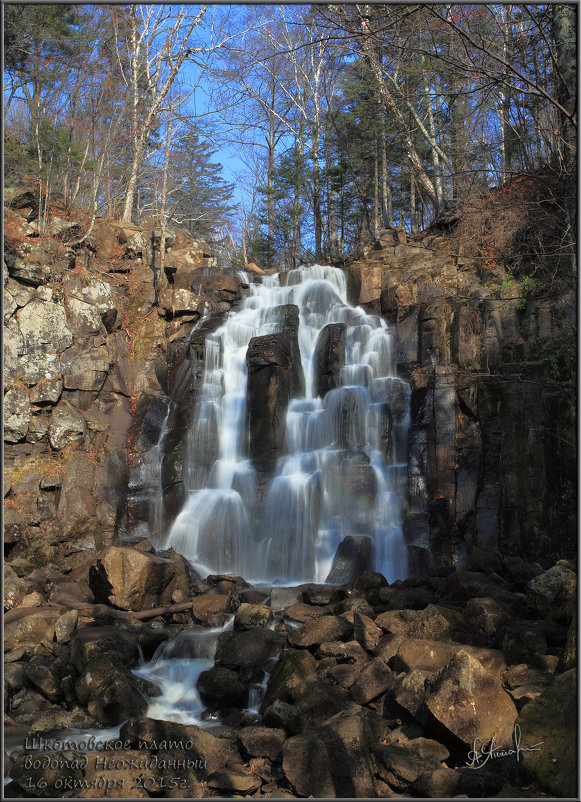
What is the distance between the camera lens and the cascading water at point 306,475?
38.4ft

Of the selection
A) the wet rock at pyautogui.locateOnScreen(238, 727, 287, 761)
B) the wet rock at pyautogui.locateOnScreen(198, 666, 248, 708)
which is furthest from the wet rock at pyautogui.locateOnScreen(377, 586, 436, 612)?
the wet rock at pyautogui.locateOnScreen(238, 727, 287, 761)

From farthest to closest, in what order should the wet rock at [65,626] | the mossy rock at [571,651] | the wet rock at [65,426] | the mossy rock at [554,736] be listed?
the wet rock at [65,426], the wet rock at [65,626], the mossy rock at [571,651], the mossy rock at [554,736]

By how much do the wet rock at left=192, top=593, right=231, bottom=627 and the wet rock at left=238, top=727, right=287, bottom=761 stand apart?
3.45 meters

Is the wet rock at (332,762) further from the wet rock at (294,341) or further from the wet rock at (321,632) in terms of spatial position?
the wet rock at (294,341)

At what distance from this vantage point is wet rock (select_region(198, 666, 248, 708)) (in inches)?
266

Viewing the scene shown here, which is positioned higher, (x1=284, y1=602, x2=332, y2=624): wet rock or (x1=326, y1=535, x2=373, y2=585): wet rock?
(x1=326, y1=535, x2=373, y2=585): wet rock

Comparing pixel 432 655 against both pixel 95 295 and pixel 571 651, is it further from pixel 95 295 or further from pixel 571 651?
pixel 95 295

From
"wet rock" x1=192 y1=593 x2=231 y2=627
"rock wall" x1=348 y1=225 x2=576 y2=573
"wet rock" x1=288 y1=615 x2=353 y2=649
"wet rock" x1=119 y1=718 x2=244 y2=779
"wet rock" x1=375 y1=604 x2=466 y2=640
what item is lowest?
"wet rock" x1=119 y1=718 x2=244 y2=779

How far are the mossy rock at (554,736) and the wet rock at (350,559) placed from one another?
582 cm

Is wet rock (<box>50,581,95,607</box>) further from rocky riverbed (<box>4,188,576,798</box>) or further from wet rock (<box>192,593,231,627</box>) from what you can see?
wet rock (<box>192,593,231,627</box>)

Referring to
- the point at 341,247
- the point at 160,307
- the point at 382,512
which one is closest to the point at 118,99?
the point at 160,307

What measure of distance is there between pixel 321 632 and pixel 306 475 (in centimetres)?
561

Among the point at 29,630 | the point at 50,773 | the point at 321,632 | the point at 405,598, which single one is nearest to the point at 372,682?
the point at 321,632

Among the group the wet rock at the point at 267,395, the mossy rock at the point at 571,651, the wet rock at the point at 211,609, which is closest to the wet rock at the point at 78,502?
the wet rock at the point at 267,395
